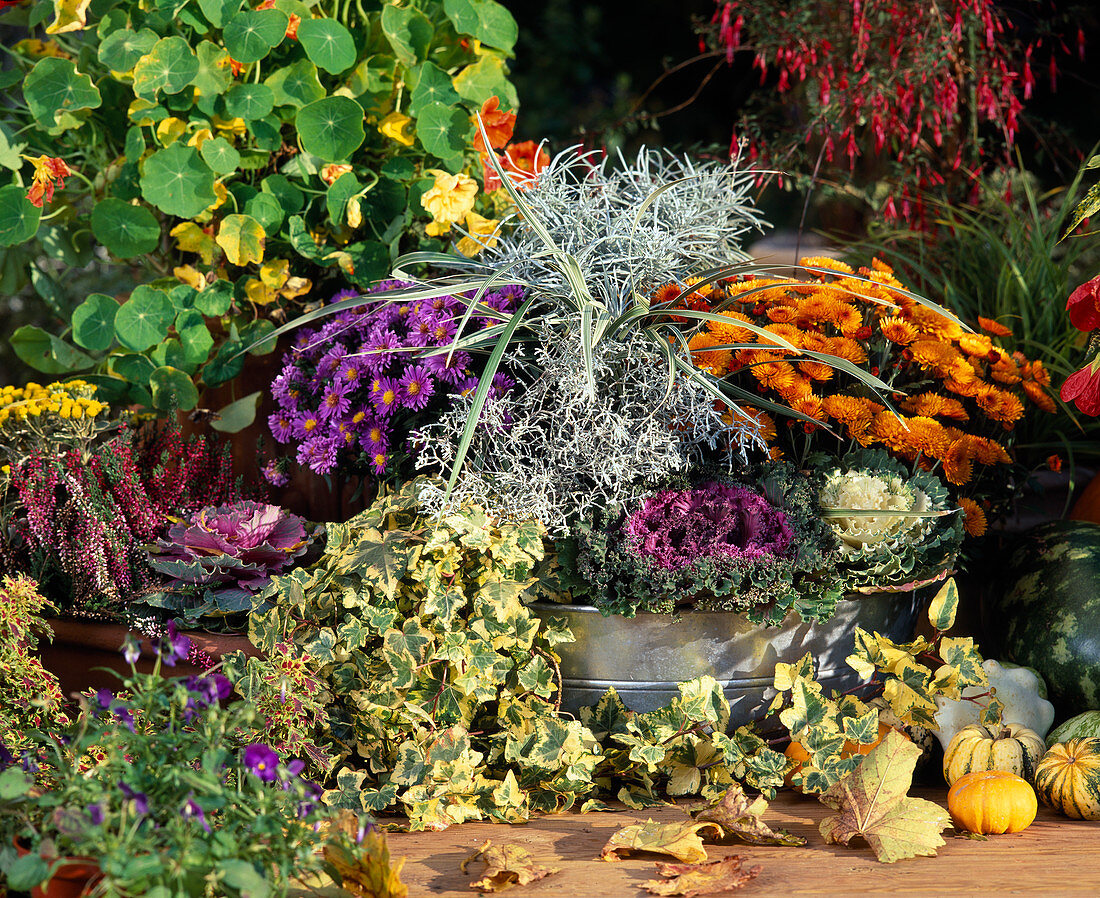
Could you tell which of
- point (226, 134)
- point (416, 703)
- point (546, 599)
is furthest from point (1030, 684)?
point (226, 134)

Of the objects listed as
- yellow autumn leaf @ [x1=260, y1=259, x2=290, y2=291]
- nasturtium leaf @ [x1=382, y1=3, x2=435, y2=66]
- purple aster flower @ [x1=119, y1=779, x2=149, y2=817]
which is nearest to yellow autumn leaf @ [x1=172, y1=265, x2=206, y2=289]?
yellow autumn leaf @ [x1=260, y1=259, x2=290, y2=291]

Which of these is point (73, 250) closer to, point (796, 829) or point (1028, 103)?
point (796, 829)

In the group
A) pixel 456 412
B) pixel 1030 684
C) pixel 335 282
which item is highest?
pixel 335 282

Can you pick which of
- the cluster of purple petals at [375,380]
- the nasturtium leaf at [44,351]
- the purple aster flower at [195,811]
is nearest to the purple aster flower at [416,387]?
the cluster of purple petals at [375,380]

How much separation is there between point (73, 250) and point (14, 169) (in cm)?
21

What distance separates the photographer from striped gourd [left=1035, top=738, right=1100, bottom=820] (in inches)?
51.8

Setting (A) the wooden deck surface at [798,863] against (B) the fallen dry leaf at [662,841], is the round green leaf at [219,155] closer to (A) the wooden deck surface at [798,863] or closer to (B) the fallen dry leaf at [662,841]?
(A) the wooden deck surface at [798,863]

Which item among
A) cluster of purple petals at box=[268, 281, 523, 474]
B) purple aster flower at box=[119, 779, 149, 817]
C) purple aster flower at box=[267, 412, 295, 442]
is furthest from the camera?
purple aster flower at box=[267, 412, 295, 442]

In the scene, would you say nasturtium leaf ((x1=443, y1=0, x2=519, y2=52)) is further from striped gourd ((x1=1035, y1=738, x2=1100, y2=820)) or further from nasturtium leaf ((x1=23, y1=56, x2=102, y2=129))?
striped gourd ((x1=1035, y1=738, x2=1100, y2=820))

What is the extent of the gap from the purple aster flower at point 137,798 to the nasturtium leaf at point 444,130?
1.25m

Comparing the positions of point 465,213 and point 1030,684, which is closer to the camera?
point 1030,684

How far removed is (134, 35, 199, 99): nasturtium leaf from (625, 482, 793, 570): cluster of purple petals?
108cm

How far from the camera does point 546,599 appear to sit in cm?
143

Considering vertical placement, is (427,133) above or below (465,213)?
above
